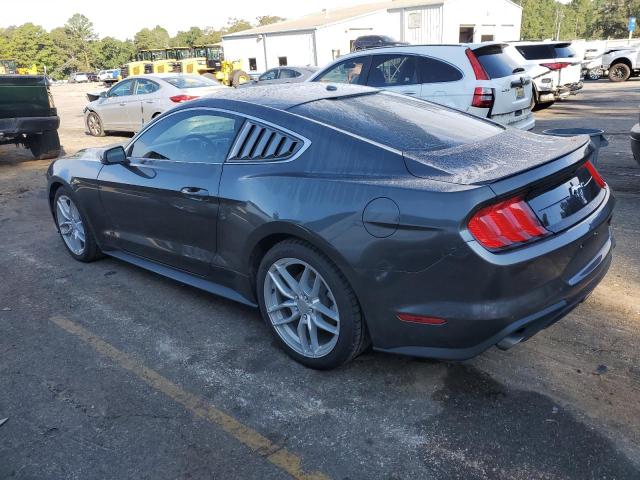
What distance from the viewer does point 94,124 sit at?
14.0 meters

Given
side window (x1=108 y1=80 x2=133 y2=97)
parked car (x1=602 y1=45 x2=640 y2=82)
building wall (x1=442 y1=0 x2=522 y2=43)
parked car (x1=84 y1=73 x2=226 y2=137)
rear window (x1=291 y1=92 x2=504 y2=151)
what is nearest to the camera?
rear window (x1=291 y1=92 x2=504 y2=151)

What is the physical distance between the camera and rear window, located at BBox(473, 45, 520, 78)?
26.9 ft

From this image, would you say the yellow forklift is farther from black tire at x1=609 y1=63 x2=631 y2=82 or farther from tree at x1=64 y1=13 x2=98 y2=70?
tree at x1=64 y1=13 x2=98 y2=70

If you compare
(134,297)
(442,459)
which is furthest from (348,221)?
(134,297)

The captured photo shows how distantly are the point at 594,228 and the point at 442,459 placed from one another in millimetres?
1458

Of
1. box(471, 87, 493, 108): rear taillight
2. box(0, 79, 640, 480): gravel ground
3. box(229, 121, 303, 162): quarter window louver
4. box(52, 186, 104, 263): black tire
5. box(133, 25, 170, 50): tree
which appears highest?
box(133, 25, 170, 50): tree

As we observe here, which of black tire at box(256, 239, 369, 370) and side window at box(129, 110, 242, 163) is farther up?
side window at box(129, 110, 242, 163)

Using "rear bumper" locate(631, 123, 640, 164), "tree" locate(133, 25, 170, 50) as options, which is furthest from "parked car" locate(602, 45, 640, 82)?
"tree" locate(133, 25, 170, 50)

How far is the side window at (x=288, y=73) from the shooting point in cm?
1770

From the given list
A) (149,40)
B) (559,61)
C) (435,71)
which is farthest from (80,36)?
(435,71)

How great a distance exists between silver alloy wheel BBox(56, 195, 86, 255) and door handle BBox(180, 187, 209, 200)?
70.1 inches

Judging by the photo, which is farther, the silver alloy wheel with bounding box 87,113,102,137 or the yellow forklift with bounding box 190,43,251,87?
the yellow forklift with bounding box 190,43,251,87

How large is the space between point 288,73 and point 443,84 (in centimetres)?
1067

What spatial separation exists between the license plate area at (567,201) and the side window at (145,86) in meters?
10.8
